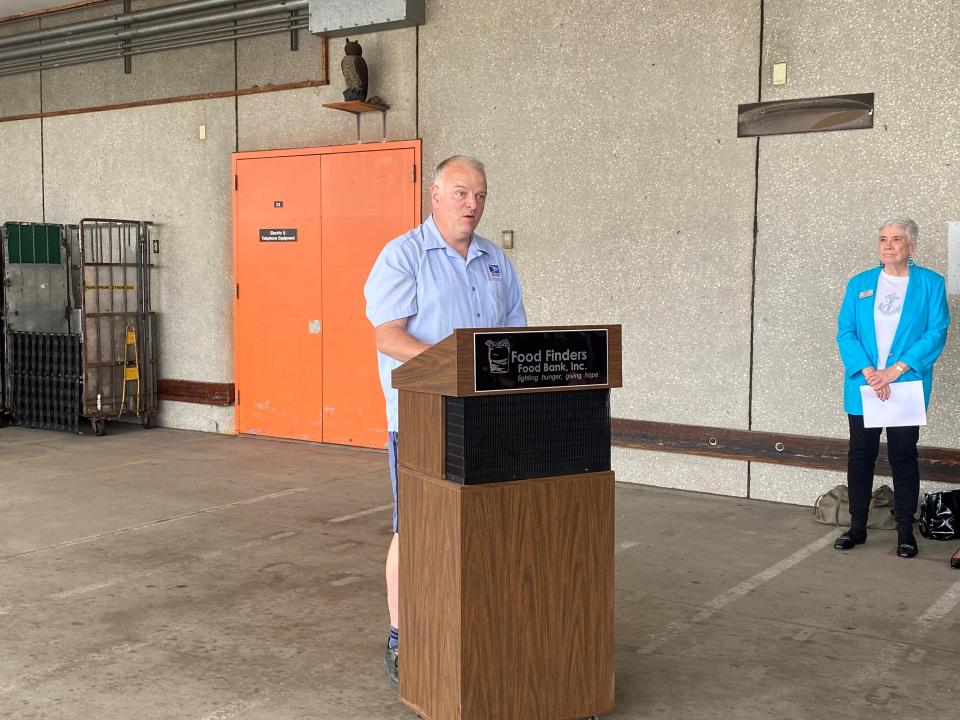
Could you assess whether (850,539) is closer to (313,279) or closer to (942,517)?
(942,517)

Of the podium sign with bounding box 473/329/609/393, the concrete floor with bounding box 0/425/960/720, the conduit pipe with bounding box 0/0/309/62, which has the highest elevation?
the conduit pipe with bounding box 0/0/309/62

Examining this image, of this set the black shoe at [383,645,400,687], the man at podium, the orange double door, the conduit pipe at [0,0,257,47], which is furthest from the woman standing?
the conduit pipe at [0,0,257,47]

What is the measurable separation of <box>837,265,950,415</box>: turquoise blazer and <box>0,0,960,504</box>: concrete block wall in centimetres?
87

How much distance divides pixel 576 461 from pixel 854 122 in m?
3.99

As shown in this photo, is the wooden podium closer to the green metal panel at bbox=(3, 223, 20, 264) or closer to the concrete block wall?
the concrete block wall

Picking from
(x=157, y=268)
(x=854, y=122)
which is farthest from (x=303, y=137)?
(x=854, y=122)

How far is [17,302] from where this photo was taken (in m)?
8.92

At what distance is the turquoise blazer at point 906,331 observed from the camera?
4.79 meters

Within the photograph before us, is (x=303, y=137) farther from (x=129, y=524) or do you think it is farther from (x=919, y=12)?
(x=919, y=12)

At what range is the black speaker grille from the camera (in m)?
2.61

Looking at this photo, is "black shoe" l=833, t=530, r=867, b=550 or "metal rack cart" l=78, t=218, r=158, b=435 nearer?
"black shoe" l=833, t=530, r=867, b=550

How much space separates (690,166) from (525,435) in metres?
4.15

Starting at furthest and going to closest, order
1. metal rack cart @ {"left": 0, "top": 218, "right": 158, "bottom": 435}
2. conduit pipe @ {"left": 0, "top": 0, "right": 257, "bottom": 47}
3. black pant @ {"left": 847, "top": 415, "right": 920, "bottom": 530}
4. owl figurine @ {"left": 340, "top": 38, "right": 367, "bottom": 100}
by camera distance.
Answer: metal rack cart @ {"left": 0, "top": 218, "right": 158, "bottom": 435} → conduit pipe @ {"left": 0, "top": 0, "right": 257, "bottom": 47} → owl figurine @ {"left": 340, "top": 38, "right": 367, "bottom": 100} → black pant @ {"left": 847, "top": 415, "right": 920, "bottom": 530}

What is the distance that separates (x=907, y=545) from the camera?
16.0 ft
